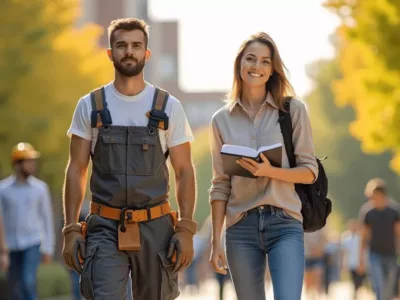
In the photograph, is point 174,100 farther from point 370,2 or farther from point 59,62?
point 59,62

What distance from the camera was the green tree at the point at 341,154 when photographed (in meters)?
73.1

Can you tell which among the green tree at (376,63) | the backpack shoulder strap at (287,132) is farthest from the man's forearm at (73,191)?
the green tree at (376,63)

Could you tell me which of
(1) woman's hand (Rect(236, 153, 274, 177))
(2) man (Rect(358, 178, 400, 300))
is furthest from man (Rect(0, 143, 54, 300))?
(1) woman's hand (Rect(236, 153, 274, 177))

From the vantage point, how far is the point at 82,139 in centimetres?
922

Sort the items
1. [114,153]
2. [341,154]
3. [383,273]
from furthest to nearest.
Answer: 1. [341,154]
2. [383,273]
3. [114,153]

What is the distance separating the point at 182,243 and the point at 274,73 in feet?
4.23

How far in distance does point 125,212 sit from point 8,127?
23.9 metres

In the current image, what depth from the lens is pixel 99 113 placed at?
9.16 metres

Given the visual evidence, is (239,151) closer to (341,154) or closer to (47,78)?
(47,78)

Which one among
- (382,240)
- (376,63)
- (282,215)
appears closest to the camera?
(282,215)

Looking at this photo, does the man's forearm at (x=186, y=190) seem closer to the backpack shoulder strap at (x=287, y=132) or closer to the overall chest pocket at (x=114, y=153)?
the overall chest pocket at (x=114, y=153)

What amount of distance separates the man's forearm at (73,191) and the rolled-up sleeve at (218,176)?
33.7 inches

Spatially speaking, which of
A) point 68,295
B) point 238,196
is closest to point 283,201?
point 238,196

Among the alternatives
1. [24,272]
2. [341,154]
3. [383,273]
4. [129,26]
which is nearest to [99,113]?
[129,26]
